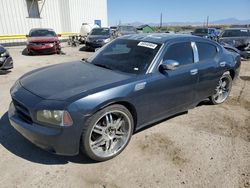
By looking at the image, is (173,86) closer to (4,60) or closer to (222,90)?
(222,90)

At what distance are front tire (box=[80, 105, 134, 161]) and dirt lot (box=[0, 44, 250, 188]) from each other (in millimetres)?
132

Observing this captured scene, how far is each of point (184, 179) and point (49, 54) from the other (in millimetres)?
12415

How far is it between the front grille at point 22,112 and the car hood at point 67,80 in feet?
0.76

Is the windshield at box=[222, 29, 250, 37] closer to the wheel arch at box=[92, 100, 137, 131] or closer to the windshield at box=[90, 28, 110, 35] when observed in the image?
the windshield at box=[90, 28, 110, 35]

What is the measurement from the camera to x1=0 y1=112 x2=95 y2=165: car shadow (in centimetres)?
311

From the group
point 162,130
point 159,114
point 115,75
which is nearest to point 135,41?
point 115,75

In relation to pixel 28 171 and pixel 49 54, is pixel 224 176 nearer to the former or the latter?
pixel 28 171

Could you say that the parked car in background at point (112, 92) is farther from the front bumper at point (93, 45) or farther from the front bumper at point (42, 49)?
the front bumper at point (93, 45)

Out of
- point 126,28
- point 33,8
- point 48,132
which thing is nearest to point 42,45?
point 33,8

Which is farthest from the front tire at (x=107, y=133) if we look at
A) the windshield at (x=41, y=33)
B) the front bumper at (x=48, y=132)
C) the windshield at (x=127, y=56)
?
the windshield at (x=41, y=33)

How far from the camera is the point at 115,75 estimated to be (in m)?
3.38

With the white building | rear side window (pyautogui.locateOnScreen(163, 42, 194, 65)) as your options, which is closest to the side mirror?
rear side window (pyautogui.locateOnScreen(163, 42, 194, 65))

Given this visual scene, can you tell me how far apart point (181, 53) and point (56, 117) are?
7.94ft

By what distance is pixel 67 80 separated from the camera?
130 inches
